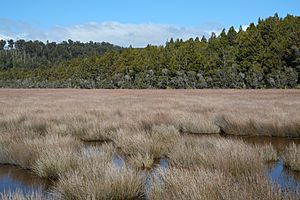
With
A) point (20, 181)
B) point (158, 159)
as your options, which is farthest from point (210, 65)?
point (20, 181)

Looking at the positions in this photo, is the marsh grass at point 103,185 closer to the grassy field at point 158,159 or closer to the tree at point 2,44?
the grassy field at point 158,159

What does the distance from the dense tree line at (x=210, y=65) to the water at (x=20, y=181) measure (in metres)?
46.4

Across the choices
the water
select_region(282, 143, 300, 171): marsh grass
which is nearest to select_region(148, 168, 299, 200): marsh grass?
the water

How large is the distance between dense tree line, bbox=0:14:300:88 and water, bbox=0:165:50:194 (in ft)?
152

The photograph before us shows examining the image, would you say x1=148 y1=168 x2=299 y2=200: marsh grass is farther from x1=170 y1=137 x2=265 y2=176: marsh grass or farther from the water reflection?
the water reflection

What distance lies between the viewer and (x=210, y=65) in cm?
5941

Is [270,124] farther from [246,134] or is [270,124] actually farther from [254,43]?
[254,43]

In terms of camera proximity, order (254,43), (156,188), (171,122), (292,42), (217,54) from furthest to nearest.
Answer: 1. (217,54)
2. (254,43)
3. (292,42)
4. (171,122)
5. (156,188)

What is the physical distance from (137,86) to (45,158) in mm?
59488

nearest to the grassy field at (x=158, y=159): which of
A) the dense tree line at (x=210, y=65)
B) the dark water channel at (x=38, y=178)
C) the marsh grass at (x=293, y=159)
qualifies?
the marsh grass at (x=293, y=159)

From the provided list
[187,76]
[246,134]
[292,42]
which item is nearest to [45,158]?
[246,134]

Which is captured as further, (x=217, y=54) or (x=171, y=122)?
(x=217, y=54)

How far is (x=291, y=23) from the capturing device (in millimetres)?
57531

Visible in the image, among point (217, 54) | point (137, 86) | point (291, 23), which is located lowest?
point (137, 86)
